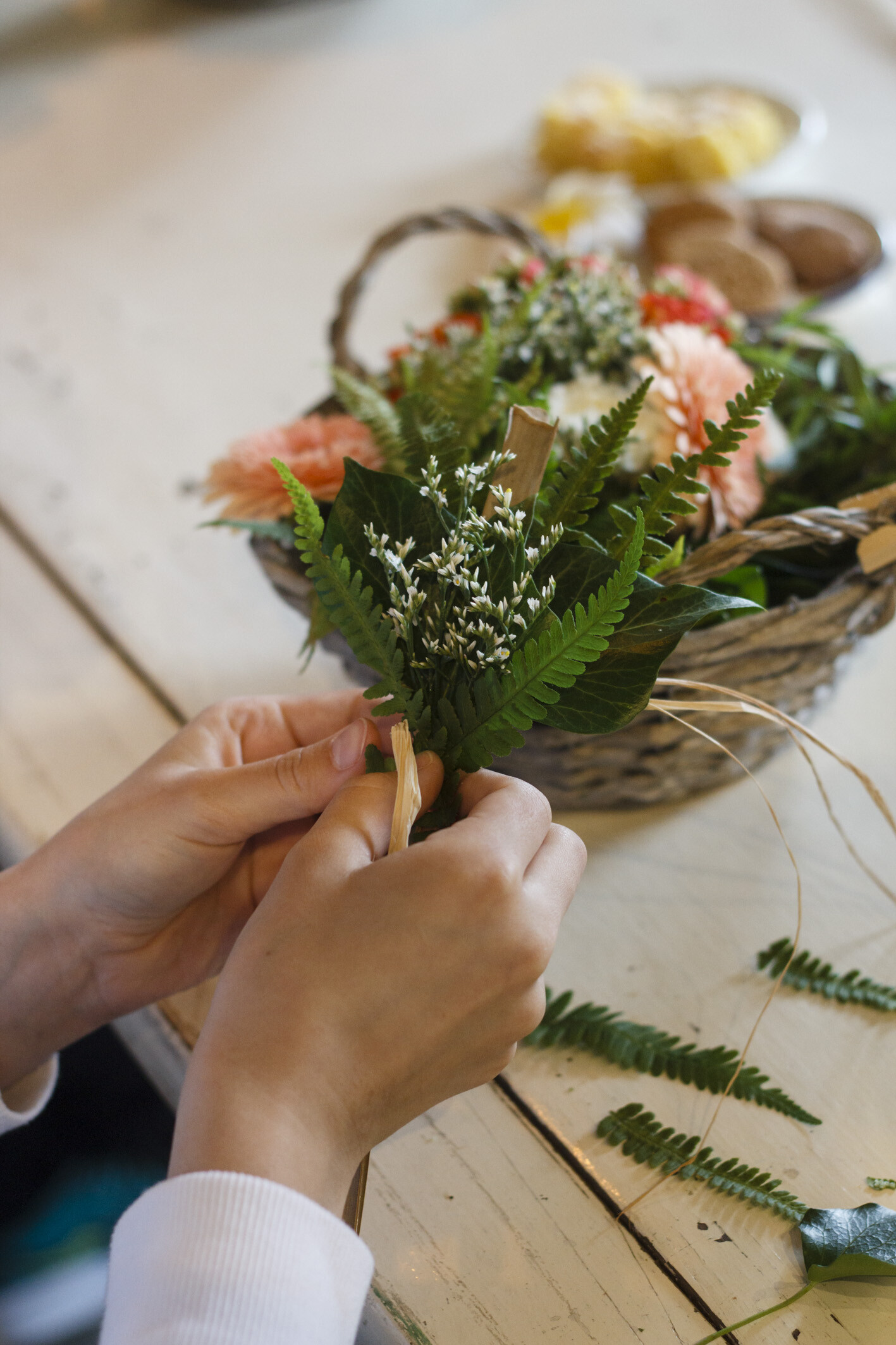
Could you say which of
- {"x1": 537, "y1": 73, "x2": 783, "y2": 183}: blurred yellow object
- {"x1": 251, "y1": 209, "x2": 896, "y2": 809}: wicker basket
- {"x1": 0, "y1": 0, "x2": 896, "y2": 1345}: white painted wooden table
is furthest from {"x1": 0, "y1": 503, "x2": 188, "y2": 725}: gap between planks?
{"x1": 537, "y1": 73, "x2": 783, "y2": 183}: blurred yellow object

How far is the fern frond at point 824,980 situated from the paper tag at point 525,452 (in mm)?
317

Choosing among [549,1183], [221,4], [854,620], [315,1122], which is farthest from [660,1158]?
[221,4]

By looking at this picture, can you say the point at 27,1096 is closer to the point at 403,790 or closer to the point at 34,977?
the point at 34,977

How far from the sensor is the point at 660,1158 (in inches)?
20.2

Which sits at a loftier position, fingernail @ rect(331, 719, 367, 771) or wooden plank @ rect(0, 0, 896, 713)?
wooden plank @ rect(0, 0, 896, 713)

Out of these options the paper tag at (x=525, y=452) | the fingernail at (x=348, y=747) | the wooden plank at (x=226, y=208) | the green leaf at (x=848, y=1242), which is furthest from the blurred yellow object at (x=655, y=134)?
the green leaf at (x=848, y=1242)

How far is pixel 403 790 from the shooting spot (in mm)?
451

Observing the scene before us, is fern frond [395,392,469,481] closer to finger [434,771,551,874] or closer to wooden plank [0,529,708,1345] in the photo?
finger [434,771,551,874]

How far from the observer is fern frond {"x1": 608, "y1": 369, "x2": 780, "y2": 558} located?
0.48 metres

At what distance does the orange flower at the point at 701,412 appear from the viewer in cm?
59

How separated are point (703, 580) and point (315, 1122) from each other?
1.08 ft

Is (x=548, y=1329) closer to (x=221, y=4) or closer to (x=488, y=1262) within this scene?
(x=488, y=1262)

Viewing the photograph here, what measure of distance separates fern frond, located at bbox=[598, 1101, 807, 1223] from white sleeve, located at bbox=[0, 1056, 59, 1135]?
316 mm

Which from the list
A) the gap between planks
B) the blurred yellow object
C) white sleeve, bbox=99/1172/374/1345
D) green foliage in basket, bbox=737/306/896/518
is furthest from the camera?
the blurred yellow object
